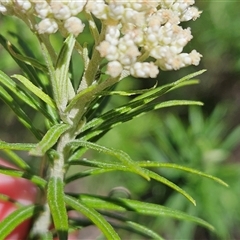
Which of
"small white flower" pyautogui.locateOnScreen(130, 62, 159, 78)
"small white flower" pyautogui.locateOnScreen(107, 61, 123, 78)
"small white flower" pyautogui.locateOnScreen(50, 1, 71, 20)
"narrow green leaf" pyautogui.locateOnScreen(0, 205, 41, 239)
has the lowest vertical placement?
"narrow green leaf" pyautogui.locateOnScreen(0, 205, 41, 239)

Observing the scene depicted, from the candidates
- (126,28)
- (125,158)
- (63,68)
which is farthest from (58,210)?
(126,28)

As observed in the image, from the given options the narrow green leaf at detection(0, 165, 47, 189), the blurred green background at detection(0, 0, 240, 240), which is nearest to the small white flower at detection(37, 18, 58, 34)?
the narrow green leaf at detection(0, 165, 47, 189)

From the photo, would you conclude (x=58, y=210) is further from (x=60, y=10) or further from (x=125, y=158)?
(x=60, y=10)

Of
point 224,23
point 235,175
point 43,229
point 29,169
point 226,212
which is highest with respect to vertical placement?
point 224,23

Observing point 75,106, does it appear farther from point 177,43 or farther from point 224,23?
point 224,23

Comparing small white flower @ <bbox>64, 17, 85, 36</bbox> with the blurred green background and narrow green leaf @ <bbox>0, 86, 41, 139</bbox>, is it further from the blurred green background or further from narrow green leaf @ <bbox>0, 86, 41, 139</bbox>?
the blurred green background

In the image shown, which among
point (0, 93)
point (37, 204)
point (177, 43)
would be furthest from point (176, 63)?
point (37, 204)
